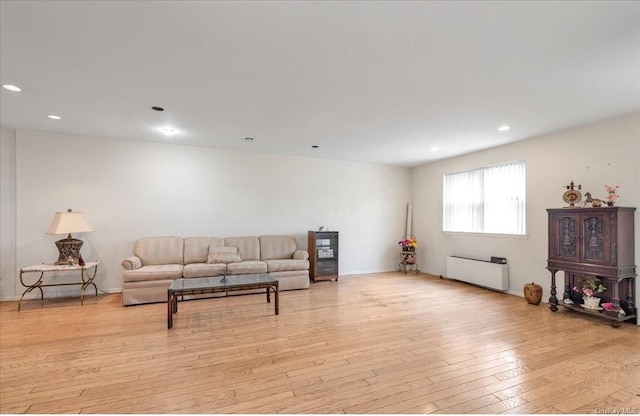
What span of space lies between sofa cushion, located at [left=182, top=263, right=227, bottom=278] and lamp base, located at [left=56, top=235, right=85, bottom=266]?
158 cm

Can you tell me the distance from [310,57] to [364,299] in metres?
3.60

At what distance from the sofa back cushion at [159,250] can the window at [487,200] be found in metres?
5.49

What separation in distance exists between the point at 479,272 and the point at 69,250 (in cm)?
690

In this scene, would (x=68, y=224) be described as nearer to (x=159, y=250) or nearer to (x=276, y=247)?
(x=159, y=250)

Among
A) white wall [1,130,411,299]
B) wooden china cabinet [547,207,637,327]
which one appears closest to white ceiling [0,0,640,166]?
white wall [1,130,411,299]

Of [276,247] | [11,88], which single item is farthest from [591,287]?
[11,88]

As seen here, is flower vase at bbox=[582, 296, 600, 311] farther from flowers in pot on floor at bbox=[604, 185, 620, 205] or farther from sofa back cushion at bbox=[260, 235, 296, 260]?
sofa back cushion at bbox=[260, 235, 296, 260]

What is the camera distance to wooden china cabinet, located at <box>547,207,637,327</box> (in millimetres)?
Result: 3516

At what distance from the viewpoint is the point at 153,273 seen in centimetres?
437

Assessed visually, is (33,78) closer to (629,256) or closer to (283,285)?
(283,285)

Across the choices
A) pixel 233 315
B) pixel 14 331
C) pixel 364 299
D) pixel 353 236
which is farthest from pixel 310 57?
pixel 353 236

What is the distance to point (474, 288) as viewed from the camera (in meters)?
5.46

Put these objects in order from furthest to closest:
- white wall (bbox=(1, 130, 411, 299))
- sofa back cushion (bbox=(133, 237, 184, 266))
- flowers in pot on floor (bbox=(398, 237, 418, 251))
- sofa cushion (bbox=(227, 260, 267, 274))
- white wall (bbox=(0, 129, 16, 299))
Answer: flowers in pot on floor (bbox=(398, 237, 418, 251)) → sofa back cushion (bbox=(133, 237, 184, 266)) → sofa cushion (bbox=(227, 260, 267, 274)) → white wall (bbox=(1, 130, 411, 299)) → white wall (bbox=(0, 129, 16, 299))

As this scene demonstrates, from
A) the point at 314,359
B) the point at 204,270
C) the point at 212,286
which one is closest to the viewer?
the point at 314,359
